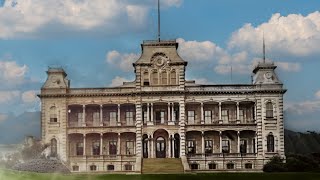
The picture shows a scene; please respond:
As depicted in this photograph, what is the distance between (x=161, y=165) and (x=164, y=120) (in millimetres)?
7257

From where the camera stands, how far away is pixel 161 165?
70.6 m

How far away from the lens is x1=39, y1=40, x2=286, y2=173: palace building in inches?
2972

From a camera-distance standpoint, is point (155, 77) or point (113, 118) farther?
point (113, 118)

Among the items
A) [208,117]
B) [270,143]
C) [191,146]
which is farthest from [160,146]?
[270,143]

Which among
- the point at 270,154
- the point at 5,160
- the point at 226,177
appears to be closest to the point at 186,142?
the point at 270,154

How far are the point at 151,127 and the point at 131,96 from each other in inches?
161

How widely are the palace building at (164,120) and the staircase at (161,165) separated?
1.92 m

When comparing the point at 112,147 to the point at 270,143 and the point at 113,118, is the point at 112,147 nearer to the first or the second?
the point at 113,118

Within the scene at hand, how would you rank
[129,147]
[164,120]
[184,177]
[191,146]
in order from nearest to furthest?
[184,177] < [164,120] < [191,146] < [129,147]

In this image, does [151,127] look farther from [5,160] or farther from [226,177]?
[226,177]

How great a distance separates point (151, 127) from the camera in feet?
248

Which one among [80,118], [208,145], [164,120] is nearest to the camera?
[164,120]

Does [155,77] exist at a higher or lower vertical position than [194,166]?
higher

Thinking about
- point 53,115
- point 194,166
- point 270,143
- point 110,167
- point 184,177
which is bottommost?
point 110,167
